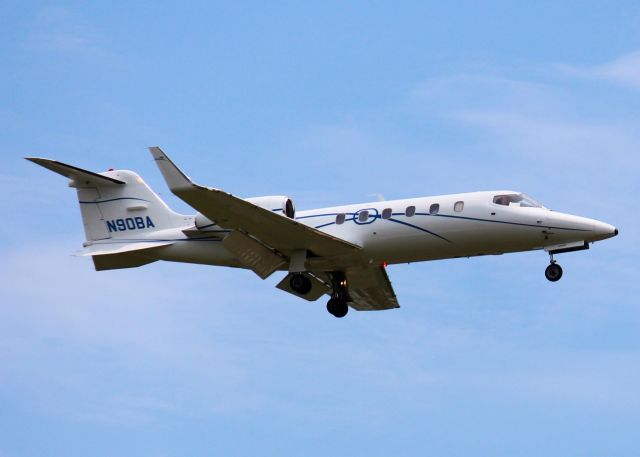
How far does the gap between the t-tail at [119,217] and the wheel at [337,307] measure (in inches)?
167

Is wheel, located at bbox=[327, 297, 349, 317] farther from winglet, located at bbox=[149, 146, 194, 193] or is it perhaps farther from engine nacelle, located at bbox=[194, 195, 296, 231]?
winglet, located at bbox=[149, 146, 194, 193]

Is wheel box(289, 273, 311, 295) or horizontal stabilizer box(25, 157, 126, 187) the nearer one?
wheel box(289, 273, 311, 295)

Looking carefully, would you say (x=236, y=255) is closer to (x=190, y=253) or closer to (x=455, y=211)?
(x=190, y=253)

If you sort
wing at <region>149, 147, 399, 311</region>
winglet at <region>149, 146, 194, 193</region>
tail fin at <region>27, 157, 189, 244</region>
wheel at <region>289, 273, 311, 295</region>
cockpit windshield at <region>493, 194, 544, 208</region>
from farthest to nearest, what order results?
1. tail fin at <region>27, 157, 189, 244</region>
2. wheel at <region>289, 273, 311, 295</region>
3. cockpit windshield at <region>493, 194, 544, 208</region>
4. wing at <region>149, 147, 399, 311</region>
5. winglet at <region>149, 146, 194, 193</region>

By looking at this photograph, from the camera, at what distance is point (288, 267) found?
29.9 meters

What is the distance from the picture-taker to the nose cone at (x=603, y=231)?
27.8 metres

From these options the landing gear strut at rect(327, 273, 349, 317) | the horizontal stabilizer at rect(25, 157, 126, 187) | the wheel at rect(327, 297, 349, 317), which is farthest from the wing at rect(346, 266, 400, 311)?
the horizontal stabilizer at rect(25, 157, 126, 187)

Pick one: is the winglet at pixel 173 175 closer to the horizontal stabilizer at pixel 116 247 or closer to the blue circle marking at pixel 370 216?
the horizontal stabilizer at pixel 116 247

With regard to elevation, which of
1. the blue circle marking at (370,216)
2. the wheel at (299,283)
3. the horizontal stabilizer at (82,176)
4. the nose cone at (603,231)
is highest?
the horizontal stabilizer at (82,176)

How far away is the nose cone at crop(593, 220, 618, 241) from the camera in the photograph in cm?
2775

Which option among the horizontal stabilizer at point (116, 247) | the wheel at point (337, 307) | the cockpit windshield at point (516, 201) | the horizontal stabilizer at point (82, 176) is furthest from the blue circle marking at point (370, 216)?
the horizontal stabilizer at point (82, 176)

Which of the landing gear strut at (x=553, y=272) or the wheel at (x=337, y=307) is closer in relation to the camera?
the landing gear strut at (x=553, y=272)

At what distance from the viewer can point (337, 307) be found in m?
30.7

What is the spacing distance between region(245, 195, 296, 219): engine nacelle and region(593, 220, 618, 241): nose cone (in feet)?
23.5
